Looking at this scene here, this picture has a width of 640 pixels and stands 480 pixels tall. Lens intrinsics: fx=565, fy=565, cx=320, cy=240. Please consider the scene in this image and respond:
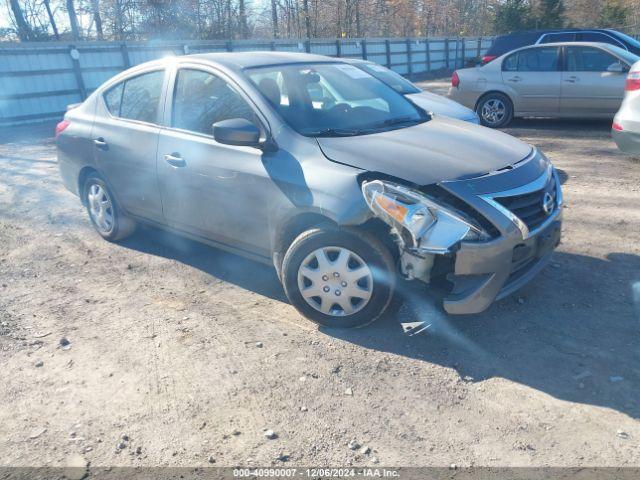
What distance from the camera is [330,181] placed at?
3.48 m

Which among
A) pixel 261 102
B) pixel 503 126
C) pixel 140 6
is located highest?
pixel 140 6

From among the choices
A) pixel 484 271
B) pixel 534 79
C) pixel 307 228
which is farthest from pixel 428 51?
Result: pixel 484 271

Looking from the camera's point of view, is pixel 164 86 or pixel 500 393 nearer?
pixel 500 393

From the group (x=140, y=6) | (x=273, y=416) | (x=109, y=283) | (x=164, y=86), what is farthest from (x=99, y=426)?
(x=140, y=6)

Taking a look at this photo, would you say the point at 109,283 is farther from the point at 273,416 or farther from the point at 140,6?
the point at 140,6

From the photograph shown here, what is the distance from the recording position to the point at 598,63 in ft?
32.1

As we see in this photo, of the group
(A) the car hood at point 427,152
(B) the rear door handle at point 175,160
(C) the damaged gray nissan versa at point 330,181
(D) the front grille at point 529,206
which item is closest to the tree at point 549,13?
(C) the damaged gray nissan versa at point 330,181

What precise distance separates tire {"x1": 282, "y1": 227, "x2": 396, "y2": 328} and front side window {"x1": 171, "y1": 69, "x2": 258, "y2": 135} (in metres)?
1.06

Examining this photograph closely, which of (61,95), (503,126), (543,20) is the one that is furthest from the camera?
(543,20)

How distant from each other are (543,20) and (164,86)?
33.0m

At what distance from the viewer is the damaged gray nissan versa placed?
328 cm

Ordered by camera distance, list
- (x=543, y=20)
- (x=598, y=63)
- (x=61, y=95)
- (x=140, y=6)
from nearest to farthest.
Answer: (x=598, y=63), (x=61, y=95), (x=140, y=6), (x=543, y=20)

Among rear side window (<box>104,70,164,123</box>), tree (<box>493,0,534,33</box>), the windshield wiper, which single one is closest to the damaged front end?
the windshield wiper

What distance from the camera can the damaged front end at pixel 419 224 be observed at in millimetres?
3178
